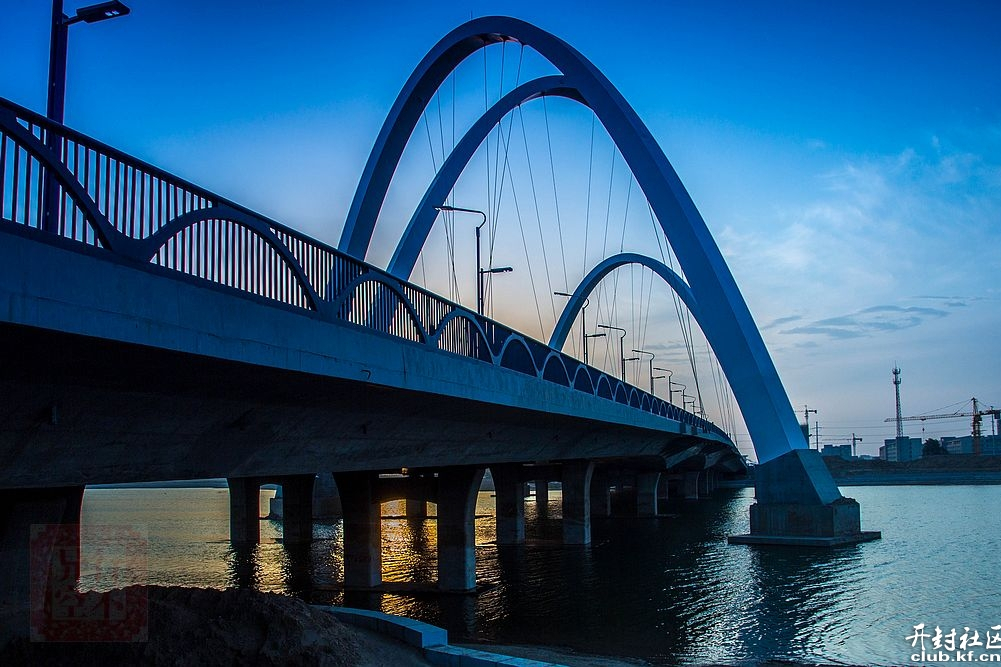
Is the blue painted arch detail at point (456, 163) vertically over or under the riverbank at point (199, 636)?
over

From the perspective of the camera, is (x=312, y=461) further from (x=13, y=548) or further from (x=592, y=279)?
(x=592, y=279)

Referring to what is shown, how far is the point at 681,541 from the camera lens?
5400cm

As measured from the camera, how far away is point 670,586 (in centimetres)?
3450

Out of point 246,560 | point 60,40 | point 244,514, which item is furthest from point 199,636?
point 244,514

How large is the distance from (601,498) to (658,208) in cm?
4631

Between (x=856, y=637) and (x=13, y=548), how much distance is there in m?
21.0

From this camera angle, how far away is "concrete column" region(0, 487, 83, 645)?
1395cm

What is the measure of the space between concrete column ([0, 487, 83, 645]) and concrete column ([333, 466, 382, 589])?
17.0 metres

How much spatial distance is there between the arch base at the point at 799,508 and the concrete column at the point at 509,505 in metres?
13.6

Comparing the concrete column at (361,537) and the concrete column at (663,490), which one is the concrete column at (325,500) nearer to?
the concrete column at (361,537)

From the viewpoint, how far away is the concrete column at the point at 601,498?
82.2 m

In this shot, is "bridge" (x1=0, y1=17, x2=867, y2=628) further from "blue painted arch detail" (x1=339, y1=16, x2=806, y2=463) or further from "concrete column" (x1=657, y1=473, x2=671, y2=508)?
"concrete column" (x1=657, y1=473, x2=671, y2=508)

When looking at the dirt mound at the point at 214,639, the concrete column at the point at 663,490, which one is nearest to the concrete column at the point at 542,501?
the concrete column at the point at 663,490

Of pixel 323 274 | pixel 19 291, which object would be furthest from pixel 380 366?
pixel 19 291
